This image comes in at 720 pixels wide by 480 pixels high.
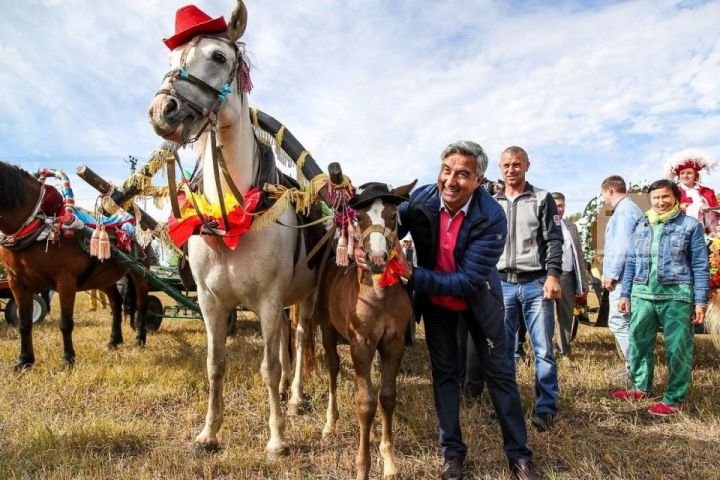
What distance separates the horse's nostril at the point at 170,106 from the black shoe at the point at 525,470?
9.58ft

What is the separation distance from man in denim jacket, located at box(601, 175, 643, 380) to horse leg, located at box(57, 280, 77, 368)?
5.96 meters

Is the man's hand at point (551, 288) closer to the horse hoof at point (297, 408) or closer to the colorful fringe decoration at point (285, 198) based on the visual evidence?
the colorful fringe decoration at point (285, 198)

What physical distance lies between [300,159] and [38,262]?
357 cm

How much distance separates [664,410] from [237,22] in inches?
179

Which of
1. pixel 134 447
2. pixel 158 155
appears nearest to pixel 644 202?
pixel 158 155

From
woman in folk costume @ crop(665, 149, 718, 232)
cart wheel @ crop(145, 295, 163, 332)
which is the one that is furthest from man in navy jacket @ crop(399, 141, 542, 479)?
cart wheel @ crop(145, 295, 163, 332)

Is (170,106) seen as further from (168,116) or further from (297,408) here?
(297,408)

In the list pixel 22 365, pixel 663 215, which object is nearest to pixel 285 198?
pixel 663 215

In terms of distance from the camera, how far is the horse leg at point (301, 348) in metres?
4.07

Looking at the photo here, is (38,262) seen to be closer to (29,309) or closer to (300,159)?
(29,309)

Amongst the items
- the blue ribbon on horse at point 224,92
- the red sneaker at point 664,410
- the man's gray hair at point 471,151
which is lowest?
the red sneaker at point 664,410

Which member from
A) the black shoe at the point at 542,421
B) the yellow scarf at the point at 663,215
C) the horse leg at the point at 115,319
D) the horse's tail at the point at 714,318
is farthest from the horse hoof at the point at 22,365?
the horse's tail at the point at 714,318

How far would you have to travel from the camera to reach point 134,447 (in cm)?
317

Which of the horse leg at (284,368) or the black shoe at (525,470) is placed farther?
the horse leg at (284,368)
